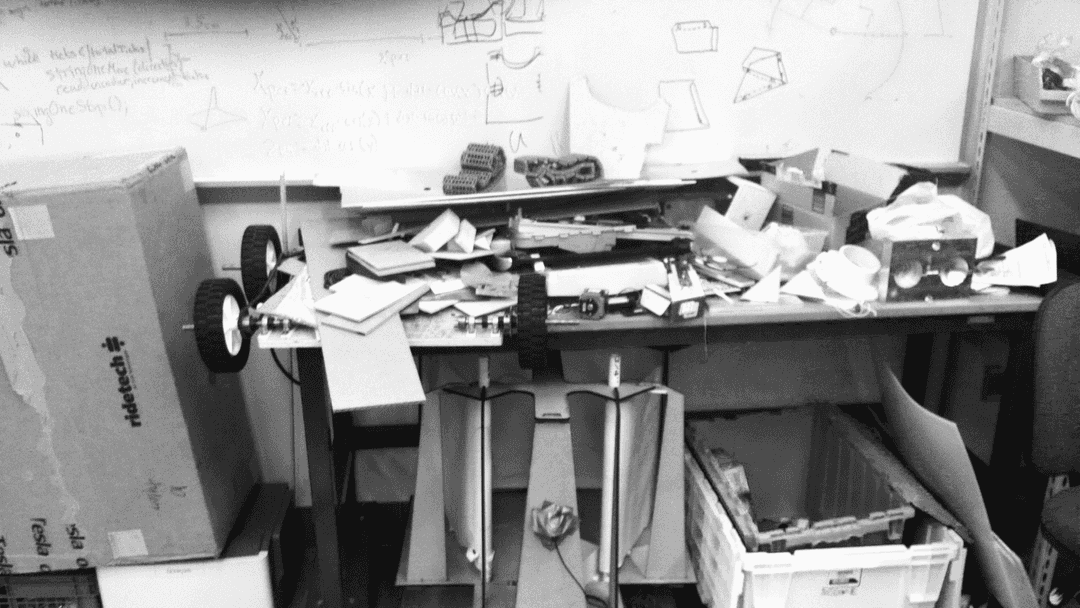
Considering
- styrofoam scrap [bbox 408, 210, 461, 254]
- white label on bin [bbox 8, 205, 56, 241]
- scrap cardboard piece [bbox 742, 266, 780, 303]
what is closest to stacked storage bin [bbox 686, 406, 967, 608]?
scrap cardboard piece [bbox 742, 266, 780, 303]

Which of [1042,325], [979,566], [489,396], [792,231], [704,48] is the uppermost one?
[704,48]

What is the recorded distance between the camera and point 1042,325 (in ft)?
5.57

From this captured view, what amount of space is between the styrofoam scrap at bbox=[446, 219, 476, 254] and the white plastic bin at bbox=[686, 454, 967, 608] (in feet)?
2.69

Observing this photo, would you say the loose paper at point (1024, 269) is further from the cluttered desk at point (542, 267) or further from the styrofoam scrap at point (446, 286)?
the styrofoam scrap at point (446, 286)

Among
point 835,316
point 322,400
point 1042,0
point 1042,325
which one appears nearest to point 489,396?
point 322,400

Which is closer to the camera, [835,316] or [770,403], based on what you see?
[835,316]

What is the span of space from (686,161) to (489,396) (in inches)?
33.4

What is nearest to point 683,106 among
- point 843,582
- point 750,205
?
point 750,205

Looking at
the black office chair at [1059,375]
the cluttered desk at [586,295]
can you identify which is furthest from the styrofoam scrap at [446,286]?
the black office chair at [1059,375]

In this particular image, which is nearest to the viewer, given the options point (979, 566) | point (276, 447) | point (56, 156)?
point (979, 566)

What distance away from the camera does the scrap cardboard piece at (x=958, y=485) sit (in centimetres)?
178

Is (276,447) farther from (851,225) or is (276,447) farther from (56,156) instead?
(851,225)

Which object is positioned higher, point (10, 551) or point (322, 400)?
point (322, 400)

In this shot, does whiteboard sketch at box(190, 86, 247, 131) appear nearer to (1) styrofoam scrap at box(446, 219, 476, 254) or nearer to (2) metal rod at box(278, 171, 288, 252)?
(2) metal rod at box(278, 171, 288, 252)
